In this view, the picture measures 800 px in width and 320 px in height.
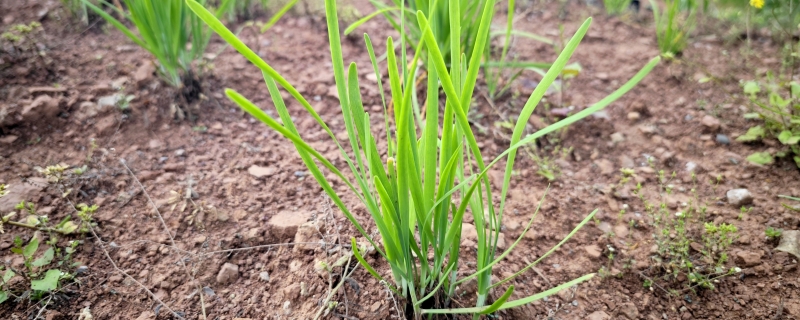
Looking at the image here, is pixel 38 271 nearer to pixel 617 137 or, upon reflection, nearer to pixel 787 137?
pixel 617 137

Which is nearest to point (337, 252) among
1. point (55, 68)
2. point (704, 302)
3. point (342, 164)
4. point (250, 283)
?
point (250, 283)

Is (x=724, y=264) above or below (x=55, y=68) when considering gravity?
below

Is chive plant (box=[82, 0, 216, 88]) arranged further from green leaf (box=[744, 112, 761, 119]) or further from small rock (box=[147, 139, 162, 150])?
green leaf (box=[744, 112, 761, 119])

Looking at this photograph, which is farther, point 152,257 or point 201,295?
point 152,257

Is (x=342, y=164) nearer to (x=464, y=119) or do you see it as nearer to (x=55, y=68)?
(x=464, y=119)

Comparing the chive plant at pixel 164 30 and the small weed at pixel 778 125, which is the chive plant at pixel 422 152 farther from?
the small weed at pixel 778 125

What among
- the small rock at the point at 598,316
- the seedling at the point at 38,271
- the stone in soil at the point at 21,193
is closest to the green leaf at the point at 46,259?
the seedling at the point at 38,271
